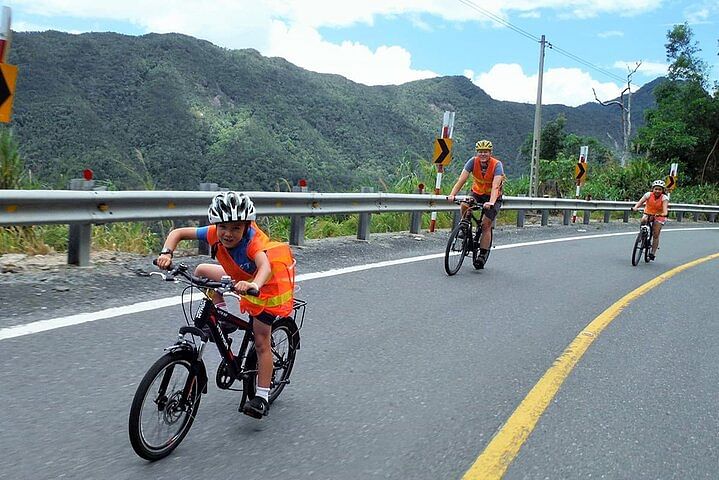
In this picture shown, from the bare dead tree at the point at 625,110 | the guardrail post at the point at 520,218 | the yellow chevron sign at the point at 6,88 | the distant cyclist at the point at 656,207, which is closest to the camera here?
the yellow chevron sign at the point at 6,88

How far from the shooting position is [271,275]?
3.76 meters

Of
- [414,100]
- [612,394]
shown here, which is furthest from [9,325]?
[414,100]

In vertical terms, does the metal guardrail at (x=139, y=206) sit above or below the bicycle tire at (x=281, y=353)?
above

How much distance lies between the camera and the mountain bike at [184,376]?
10.7 feet

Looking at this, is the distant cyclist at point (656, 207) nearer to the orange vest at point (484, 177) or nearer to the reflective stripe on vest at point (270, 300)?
the orange vest at point (484, 177)

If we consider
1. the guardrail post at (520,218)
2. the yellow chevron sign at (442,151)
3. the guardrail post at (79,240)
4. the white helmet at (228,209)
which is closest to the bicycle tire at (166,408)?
the white helmet at (228,209)

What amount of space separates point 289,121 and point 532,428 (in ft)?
174

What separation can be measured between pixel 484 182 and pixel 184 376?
24.5 feet

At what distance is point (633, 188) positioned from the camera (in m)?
36.0

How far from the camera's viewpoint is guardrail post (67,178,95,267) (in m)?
7.28

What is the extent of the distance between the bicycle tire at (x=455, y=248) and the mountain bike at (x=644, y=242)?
4292mm

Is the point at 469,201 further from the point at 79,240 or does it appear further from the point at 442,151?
the point at 442,151

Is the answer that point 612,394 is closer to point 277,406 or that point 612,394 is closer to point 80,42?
point 277,406

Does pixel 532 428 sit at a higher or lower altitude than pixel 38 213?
lower
